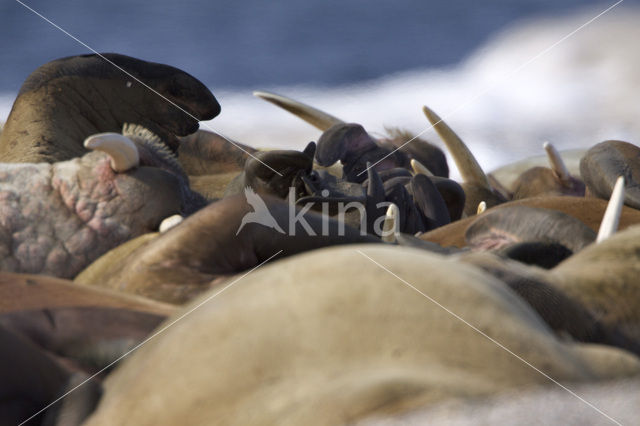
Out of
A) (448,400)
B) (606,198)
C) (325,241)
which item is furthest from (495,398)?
(606,198)

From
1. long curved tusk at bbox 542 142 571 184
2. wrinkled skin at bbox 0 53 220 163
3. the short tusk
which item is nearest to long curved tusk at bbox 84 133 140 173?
the short tusk

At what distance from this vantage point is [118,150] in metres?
2.24

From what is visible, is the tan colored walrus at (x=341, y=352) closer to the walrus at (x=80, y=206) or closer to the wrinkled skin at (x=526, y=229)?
the wrinkled skin at (x=526, y=229)

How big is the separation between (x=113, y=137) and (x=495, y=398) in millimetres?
1879

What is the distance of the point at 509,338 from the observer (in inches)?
28.0

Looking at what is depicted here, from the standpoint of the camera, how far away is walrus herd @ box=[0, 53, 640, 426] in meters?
0.64

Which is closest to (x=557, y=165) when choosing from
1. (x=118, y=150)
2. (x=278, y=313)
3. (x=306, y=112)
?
(x=306, y=112)

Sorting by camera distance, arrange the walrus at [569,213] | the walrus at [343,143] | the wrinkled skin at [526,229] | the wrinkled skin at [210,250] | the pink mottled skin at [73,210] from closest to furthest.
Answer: the wrinkled skin at [210,250] → the wrinkled skin at [526,229] → the pink mottled skin at [73,210] → the walrus at [569,213] → the walrus at [343,143]

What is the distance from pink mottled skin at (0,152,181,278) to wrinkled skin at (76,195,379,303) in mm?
470

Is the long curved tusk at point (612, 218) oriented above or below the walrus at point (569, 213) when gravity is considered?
above

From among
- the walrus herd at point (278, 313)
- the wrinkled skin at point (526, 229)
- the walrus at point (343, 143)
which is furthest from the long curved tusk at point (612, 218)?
the walrus at point (343, 143)

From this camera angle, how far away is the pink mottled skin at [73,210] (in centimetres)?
205

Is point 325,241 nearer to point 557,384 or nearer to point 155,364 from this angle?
point 155,364

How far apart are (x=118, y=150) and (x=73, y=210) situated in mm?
230
